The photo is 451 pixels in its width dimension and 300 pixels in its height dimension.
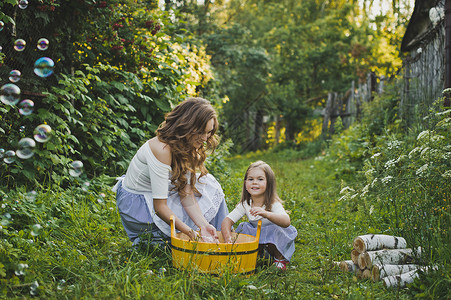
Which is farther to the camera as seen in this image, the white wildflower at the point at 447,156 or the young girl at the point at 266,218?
the young girl at the point at 266,218

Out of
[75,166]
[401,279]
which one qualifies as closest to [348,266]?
[401,279]

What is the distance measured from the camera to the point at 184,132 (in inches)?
104

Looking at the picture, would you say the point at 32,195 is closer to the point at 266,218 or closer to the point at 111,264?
the point at 111,264

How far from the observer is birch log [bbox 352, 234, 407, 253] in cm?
242

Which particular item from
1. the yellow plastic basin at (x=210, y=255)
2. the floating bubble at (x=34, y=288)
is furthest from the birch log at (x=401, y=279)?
the floating bubble at (x=34, y=288)

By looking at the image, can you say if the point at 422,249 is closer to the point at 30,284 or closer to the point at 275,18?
the point at 30,284

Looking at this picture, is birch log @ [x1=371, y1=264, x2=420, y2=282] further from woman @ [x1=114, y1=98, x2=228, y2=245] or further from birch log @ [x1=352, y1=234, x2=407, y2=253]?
woman @ [x1=114, y1=98, x2=228, y2=245]

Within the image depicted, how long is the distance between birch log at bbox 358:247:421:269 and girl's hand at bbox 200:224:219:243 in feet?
2.97

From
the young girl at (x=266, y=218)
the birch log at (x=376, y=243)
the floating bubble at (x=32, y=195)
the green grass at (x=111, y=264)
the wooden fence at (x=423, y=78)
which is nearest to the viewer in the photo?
the green grass at (x=111, y=264)

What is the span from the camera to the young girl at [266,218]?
2643 millimetres

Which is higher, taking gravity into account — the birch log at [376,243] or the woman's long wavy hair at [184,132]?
the woman's long wavy hair at [184,132]

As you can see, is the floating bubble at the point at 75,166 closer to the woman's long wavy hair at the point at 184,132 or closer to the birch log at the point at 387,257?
the woman's long wavy hair at the point at 184,132

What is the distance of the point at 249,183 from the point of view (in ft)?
9.46

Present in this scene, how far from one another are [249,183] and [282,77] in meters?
12.8
